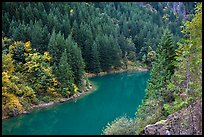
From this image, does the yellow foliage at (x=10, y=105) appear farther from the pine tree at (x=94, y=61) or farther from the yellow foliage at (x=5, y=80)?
the pine tree at (x=94, y=61)

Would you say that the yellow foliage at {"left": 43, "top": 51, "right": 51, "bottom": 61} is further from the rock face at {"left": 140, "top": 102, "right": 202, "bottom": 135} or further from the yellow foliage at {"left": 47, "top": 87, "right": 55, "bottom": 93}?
the rock face at {"left": 140, "top": 102, "right": 202, "bottom": 135}

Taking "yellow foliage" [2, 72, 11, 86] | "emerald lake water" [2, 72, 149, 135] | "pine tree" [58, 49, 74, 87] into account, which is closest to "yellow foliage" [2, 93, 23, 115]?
"emerald lake water" [2, 72, 149, 135]

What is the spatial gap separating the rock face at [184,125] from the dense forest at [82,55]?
147 centimetres

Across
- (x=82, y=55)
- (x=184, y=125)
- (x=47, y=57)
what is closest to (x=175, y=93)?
(x=184, y=125)

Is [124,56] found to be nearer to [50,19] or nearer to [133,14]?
[50,19]

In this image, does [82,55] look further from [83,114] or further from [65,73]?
[83,114]

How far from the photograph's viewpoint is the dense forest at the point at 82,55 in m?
28.5

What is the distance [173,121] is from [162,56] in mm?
17695

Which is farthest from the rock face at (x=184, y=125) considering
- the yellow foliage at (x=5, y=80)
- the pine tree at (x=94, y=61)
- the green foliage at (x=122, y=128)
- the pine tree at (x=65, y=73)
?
the pine tree at (x=94, y=61)

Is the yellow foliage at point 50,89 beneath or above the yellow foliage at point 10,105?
beneath

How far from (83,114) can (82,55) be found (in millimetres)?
36828

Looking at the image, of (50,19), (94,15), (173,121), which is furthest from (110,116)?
(94,15)

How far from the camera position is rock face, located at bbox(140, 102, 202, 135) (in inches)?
680

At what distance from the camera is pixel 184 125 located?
18.2 meters
